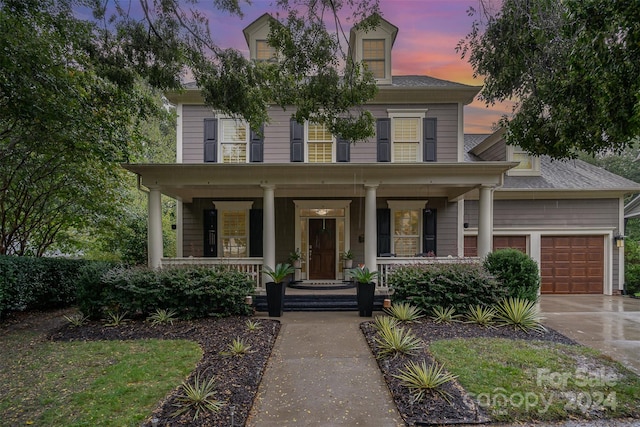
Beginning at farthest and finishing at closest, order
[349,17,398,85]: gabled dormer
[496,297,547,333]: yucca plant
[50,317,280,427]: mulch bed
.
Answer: [349,17,398,85]: gabled dormer < [496,297,547,333]: yucca plant < [50,317,280,427]: mulch bed

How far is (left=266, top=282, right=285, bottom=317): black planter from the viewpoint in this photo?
21.4 feet

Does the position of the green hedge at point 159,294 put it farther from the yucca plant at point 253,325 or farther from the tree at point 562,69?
the tree at point 562,69

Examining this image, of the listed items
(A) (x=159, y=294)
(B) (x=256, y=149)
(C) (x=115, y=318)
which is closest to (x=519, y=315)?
(A) (x=159, y=294)

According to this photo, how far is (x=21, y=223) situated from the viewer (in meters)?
7.95

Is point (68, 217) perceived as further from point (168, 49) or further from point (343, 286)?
point (343, 286)

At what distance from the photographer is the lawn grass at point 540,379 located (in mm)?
3090

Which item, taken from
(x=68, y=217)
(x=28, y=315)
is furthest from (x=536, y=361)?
(x=68, y=217)

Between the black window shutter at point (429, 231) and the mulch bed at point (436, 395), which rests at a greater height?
the black window shutter at point (429, 231)

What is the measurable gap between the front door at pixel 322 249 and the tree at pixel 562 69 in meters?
5.32

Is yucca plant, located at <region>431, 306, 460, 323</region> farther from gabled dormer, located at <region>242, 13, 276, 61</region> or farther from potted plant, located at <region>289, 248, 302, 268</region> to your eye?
gabled dormer, located at <region>242, 13, 276, 61</region>

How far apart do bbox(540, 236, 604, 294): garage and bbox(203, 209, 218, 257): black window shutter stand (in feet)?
32.5

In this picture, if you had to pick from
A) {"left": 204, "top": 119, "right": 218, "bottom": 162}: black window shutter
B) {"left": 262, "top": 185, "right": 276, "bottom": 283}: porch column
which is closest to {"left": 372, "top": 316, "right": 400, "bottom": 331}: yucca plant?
{"left": 262, "top": 185, "right": 276, "bottom": 283}: porch column

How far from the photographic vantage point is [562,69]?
427 cm

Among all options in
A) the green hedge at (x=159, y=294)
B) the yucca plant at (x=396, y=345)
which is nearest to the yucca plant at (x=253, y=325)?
the green hedge at (x=159, y=294)
